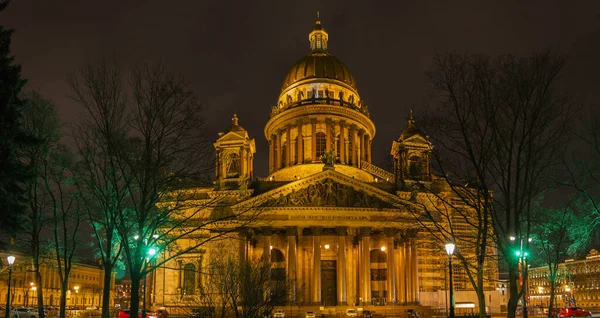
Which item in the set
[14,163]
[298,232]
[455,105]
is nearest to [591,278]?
[298,232]

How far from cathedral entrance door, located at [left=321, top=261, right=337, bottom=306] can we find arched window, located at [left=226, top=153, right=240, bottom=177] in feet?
46.0

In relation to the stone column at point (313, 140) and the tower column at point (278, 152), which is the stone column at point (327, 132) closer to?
the stone column at point (313, 140)

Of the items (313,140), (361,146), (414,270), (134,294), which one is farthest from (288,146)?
(134,294)

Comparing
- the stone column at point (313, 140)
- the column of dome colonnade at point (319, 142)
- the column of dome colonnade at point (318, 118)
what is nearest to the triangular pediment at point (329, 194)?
the column of dome colonnade at point (318, 118)

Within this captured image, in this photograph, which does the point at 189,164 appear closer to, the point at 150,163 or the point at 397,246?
the point at 150,163

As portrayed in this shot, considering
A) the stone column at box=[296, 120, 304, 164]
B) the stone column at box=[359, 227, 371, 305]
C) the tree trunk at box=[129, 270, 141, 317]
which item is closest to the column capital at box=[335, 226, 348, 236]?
the stone column at box=[359, 227, 371, 305]

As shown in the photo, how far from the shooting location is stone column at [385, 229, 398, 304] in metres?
58.3

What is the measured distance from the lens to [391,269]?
5900cm

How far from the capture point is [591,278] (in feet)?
409

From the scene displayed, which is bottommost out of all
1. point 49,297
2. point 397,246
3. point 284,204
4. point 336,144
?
point 49,297

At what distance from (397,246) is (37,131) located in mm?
40576

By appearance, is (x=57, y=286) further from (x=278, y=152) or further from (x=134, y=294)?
(x=134, y=294)

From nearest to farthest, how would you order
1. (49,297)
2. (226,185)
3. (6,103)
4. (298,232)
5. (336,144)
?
(6,103), (298,232), (226,185), (336,144), (49,297)

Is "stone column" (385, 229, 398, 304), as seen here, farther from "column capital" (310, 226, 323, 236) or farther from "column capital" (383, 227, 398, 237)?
"column capital" (310, 226, 323, 236)
